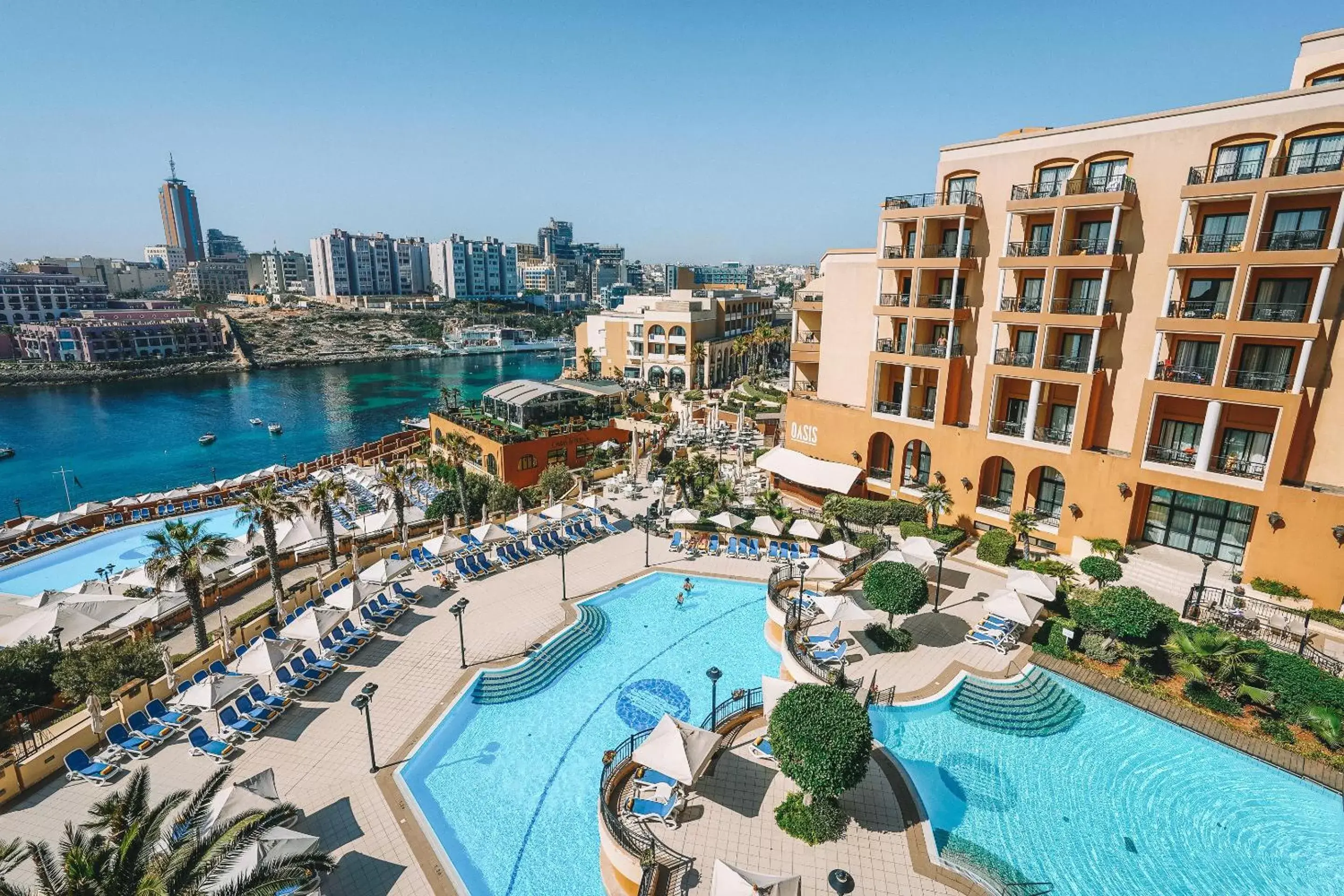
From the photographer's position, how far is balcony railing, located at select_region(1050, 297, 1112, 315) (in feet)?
85.2

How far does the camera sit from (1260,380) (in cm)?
2305

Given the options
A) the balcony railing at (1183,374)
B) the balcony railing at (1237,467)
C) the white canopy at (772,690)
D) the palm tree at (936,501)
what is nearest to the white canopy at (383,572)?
the white canopy at (772,690)

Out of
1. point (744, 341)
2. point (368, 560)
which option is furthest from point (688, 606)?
point (744, 341)

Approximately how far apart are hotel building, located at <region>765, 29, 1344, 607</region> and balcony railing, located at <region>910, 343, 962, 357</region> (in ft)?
0.31

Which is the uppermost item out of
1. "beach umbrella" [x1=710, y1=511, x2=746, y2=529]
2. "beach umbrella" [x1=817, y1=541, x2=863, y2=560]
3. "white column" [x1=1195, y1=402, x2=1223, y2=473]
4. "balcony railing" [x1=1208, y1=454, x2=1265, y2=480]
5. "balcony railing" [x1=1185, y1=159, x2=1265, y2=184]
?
"balcony railing" [x1=1185, y1=159, x2=1265, y2=184]

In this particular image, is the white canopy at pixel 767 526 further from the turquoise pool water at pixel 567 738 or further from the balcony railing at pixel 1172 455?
the balcony railing at pixel 1172 455

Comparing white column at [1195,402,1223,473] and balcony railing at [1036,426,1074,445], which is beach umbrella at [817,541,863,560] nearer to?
balcony railing at [1036,426,1074,445]

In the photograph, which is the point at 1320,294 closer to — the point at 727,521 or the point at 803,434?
the point at 803,434

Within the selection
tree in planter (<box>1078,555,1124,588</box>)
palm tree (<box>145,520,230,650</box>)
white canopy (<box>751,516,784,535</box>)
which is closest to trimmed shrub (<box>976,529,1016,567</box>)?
tree in planter (<box>1078,555,1124,588</box>)

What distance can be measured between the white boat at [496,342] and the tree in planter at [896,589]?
162267 millimetres

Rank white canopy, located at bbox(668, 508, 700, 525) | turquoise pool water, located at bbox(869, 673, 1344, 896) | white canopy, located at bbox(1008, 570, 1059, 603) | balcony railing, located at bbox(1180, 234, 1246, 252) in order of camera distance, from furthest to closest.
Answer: white canopy, located at bbox(668, 508, 700, 525)
balcony railing, located at bbox(1180, 234, 1246, 252)
white canopy, located at bbox(1008, 570, 1059, 603)
turquoise pool water, located at bbox(869, 673, 1344, 896)

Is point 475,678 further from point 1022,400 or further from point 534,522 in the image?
point 1022,400

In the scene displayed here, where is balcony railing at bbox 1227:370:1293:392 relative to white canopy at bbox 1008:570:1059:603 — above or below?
above

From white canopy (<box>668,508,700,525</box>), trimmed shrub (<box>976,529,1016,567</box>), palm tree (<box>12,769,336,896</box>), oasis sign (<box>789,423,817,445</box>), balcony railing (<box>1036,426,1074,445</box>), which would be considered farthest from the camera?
oasis sign (<box>789,423,817,445</box>)
